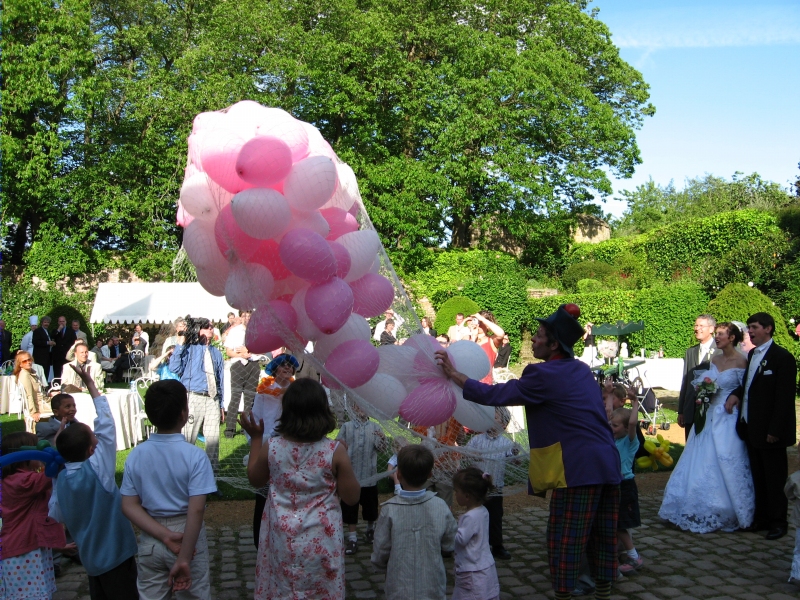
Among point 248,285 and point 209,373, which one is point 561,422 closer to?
point 248,285

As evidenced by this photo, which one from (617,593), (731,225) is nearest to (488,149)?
(731,225)

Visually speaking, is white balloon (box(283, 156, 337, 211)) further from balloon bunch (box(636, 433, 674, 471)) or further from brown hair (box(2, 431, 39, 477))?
balloon bunch (box(636, 433, 674, 471))

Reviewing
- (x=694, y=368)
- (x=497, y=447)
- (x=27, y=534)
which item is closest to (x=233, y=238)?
(x=27, y=534)

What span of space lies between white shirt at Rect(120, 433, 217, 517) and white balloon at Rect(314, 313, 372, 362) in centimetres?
109

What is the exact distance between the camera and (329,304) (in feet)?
12.4

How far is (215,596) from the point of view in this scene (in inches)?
180

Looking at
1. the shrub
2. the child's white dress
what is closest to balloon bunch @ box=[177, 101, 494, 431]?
the child's white dress

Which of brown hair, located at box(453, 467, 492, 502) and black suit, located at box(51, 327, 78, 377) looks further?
black suit, located at box(51, 327, 78, 377)

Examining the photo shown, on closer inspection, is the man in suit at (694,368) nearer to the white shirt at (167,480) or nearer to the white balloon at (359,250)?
the white balloon at (359,250)

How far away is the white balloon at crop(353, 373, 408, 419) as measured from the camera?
12.9ft

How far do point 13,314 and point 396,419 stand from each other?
2204 cm

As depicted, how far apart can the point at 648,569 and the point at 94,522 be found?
3.74 m

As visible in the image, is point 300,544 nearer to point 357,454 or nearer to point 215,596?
point 215,596

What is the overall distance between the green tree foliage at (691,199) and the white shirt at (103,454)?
36.2 meters
